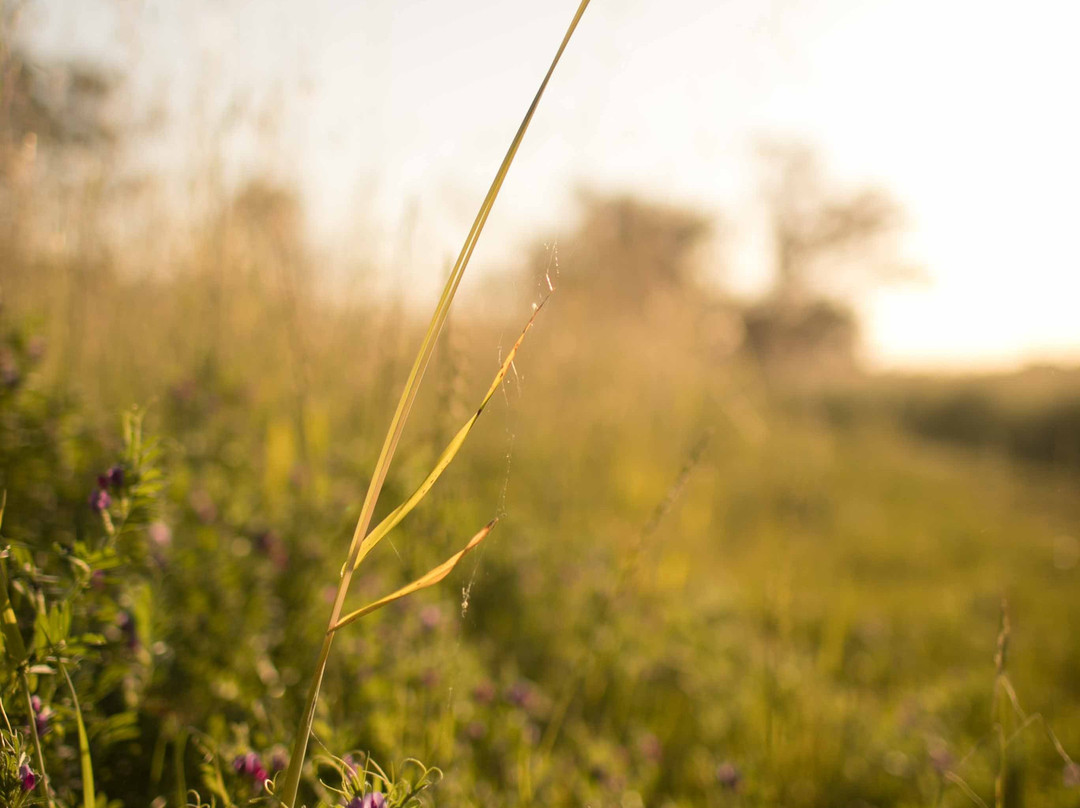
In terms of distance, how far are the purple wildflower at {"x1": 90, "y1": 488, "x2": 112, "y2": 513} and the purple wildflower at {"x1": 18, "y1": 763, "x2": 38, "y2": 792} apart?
0.26m

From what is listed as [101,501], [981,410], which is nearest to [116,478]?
[101,501]

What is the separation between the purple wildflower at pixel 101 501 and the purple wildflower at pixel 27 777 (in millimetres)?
264

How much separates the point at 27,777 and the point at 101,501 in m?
0.28

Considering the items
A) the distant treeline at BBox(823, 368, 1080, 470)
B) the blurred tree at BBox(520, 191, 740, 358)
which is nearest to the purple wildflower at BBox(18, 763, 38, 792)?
the blurred tree at BBox(520, 191, 740, 358)

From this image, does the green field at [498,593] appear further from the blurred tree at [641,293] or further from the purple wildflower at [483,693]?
the blurred tree at [641,293]

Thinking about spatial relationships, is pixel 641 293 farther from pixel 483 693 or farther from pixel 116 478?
pixel 116 478

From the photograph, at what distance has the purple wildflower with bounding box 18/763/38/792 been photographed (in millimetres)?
669

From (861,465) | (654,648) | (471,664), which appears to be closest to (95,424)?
(471,664)

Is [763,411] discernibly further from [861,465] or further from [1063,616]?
[1063,616]

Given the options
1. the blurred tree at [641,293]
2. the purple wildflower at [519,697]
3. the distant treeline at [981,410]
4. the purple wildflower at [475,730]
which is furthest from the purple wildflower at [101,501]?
the distant treeline at [981,410]

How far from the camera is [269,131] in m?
2.55

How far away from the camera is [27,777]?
2.24 ft

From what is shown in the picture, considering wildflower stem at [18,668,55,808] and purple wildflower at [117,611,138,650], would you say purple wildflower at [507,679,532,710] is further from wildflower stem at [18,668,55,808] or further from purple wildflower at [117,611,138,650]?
wildflower stem at [18,668,55,808]

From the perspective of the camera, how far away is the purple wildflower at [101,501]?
0.81 meters
